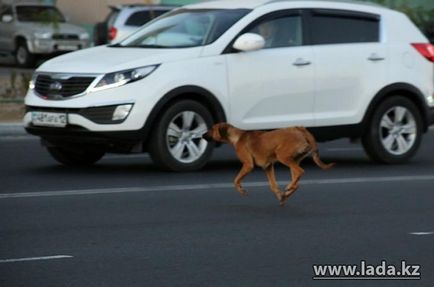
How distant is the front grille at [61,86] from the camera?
12047 mm

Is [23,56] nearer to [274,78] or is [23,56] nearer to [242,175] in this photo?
[274,78]

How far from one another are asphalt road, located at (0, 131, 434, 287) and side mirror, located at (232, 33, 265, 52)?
51.2 inches

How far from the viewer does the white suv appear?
1206 centimetres

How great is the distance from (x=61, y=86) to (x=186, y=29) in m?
A: 1.56

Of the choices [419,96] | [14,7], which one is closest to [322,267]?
[419,96]

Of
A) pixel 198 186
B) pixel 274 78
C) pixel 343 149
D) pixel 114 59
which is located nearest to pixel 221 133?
pixel 198 186

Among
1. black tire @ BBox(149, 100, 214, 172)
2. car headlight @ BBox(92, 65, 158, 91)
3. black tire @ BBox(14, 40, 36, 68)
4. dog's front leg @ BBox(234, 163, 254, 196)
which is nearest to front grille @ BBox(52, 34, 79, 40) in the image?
black tire @ BBox(14, 40, 36, 68)

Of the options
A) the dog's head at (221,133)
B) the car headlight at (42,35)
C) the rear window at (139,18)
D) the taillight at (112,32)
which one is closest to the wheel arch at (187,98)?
the dog's head at (221,133)

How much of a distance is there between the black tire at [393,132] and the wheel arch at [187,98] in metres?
1.86

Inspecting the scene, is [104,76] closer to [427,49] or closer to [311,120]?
[311,120]

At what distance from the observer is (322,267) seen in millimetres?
7754

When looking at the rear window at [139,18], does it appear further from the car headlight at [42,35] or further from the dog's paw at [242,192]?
the dog's paw at [242,192]

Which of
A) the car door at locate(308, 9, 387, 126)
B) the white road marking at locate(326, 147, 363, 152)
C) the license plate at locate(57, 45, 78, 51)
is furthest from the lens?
the license plate at locate(57, 45, 78, 51)

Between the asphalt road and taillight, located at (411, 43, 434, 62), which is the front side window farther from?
taillight, located at (411, 43, 434, 62)
